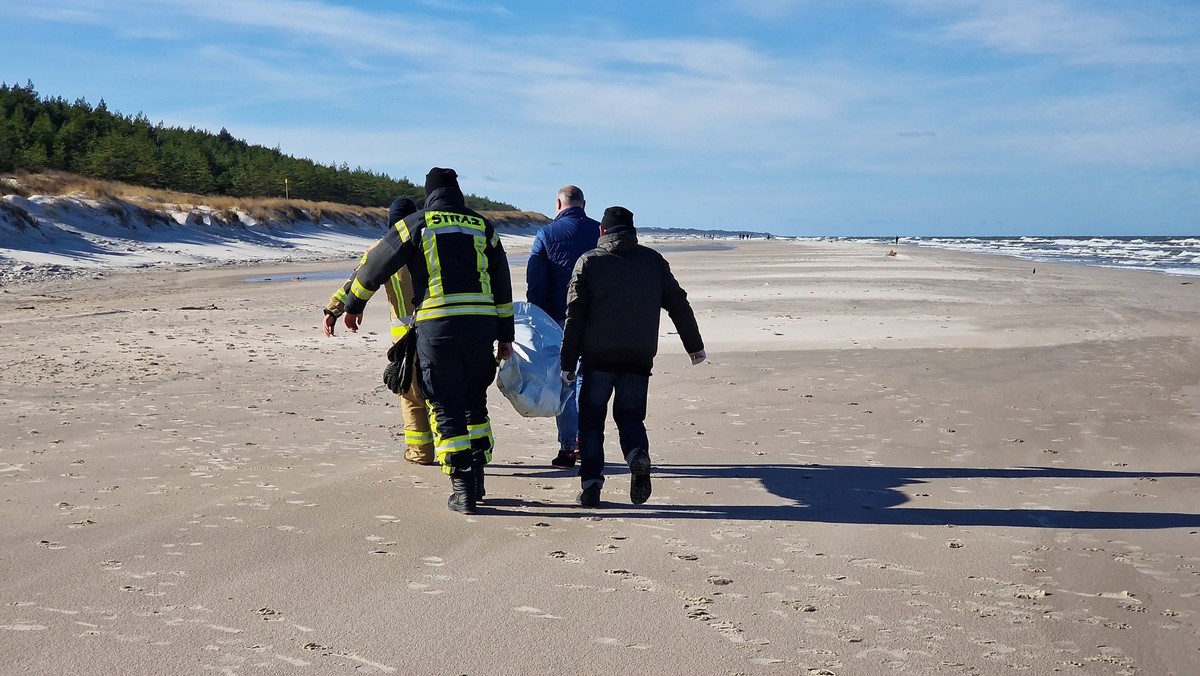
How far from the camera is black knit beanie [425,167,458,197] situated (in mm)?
5926

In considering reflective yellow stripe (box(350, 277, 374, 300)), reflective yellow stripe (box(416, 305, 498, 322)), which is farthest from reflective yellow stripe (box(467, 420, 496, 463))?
reflective yellow stripe (box(350, 277, 374, 300))

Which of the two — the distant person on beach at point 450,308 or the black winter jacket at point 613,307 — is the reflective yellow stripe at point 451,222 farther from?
the black winter jacket at point 613,307

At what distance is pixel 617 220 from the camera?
5910 mm

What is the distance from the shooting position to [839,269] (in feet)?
110

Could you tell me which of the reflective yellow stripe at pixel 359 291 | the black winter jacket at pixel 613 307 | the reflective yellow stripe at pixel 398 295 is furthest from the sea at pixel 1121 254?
the reflective yellow stripe at pixel 359 291

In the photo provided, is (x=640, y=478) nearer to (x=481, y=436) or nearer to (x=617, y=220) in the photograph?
(x=481, y=436)

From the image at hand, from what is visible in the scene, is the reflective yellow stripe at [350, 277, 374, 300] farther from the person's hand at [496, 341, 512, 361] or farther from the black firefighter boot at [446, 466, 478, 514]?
the black firefighter boot at [446, 466, 478, 514]

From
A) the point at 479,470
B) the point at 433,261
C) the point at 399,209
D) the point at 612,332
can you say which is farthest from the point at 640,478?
the point at 399,209

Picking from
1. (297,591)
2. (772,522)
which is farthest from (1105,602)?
(297,591)

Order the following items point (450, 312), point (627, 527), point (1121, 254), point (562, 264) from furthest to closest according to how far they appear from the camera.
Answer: point (1121, 254) < point (562, 264) < point (450, 312) < point (627, 527)

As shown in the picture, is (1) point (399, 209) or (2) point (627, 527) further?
(1) point (399, 209)

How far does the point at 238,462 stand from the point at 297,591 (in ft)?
8.77

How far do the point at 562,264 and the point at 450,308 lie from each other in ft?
4.96

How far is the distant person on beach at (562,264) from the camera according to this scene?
7.02 meters
